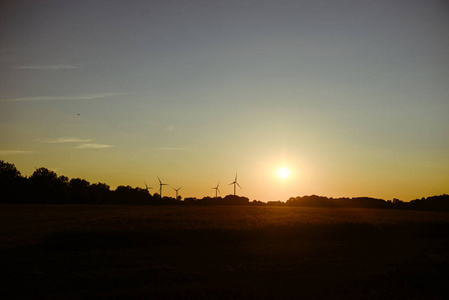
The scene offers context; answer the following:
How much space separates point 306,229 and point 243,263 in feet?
51.3

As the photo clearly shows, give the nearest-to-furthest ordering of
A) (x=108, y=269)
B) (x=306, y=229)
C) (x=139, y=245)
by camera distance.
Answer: (x=108, y=269)
(x=139, y=245)
(x=306, y=229)

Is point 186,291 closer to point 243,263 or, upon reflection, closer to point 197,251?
point 243,263

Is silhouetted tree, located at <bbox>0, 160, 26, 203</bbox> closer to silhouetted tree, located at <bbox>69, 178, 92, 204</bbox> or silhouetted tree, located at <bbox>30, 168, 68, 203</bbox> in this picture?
silhouetted tree, located at <bbox>30, 168, 68, 203</bbox>

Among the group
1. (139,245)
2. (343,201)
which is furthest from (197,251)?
(343,201)

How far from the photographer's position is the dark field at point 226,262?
20.5m

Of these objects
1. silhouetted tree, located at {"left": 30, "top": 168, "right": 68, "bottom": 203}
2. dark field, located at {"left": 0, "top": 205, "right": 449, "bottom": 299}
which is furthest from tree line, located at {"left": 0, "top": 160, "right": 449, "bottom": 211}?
dark field, located at {"left": 0, "top": 205, "right": 449, "bottom": 299}

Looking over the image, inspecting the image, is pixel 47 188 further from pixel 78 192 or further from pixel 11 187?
pixel 11 187

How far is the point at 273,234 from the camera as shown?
40.6 metres

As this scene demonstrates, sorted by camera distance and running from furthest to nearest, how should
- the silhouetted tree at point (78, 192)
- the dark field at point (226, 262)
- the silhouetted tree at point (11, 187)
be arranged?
1. the silhouetted tree at point (78, 192)
2. the silhouetted tree at point (11, 187)
3. the dark field at point (226, 262)

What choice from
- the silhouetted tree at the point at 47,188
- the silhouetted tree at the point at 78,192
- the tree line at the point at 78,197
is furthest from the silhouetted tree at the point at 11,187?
the silhouetted tree at the point at 78,192

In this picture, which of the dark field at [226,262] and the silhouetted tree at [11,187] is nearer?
the dark field at [226,262]

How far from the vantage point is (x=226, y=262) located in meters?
29.1

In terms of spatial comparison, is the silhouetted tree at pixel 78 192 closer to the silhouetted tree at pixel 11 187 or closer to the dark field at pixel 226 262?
the silhouetted tree at pixel 11 187

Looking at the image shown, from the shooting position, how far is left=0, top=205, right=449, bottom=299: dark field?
20469 millimetres
